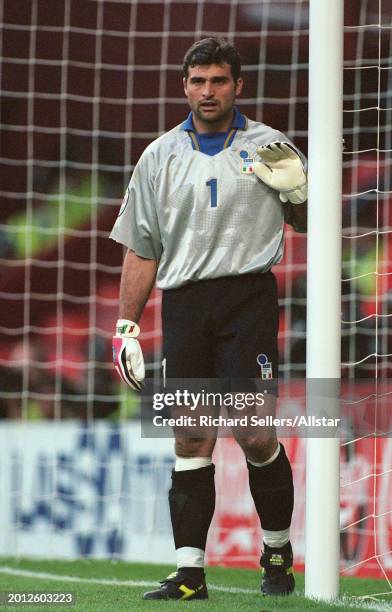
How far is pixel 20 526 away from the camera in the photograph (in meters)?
5.70

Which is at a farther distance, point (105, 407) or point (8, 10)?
point (8, 10)

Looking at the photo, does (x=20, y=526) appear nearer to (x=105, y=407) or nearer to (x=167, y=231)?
(x=105, y=407)

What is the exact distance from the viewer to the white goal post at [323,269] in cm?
347

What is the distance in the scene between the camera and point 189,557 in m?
3.54

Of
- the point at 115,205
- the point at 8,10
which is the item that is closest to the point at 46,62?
the point at 8,10

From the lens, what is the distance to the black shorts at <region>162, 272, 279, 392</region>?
3.60 m

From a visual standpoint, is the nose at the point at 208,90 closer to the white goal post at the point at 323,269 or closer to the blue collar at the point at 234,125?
the blue collar at the point at 234,125

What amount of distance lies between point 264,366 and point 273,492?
363mm

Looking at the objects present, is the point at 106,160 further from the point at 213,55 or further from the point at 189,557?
the point at 189,557

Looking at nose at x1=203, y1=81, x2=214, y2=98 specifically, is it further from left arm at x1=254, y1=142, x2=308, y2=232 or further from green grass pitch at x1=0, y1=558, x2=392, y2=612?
green grass pitch at x1=0, y1=558, x2=392, y2=612

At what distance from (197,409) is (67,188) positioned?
497 cm

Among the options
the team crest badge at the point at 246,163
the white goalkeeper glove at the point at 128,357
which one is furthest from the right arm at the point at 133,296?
the team crest badge at the point at 246,163

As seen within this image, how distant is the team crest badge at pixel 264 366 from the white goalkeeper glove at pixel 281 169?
1.52ft

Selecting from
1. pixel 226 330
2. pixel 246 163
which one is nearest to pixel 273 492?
pixel 226 330
